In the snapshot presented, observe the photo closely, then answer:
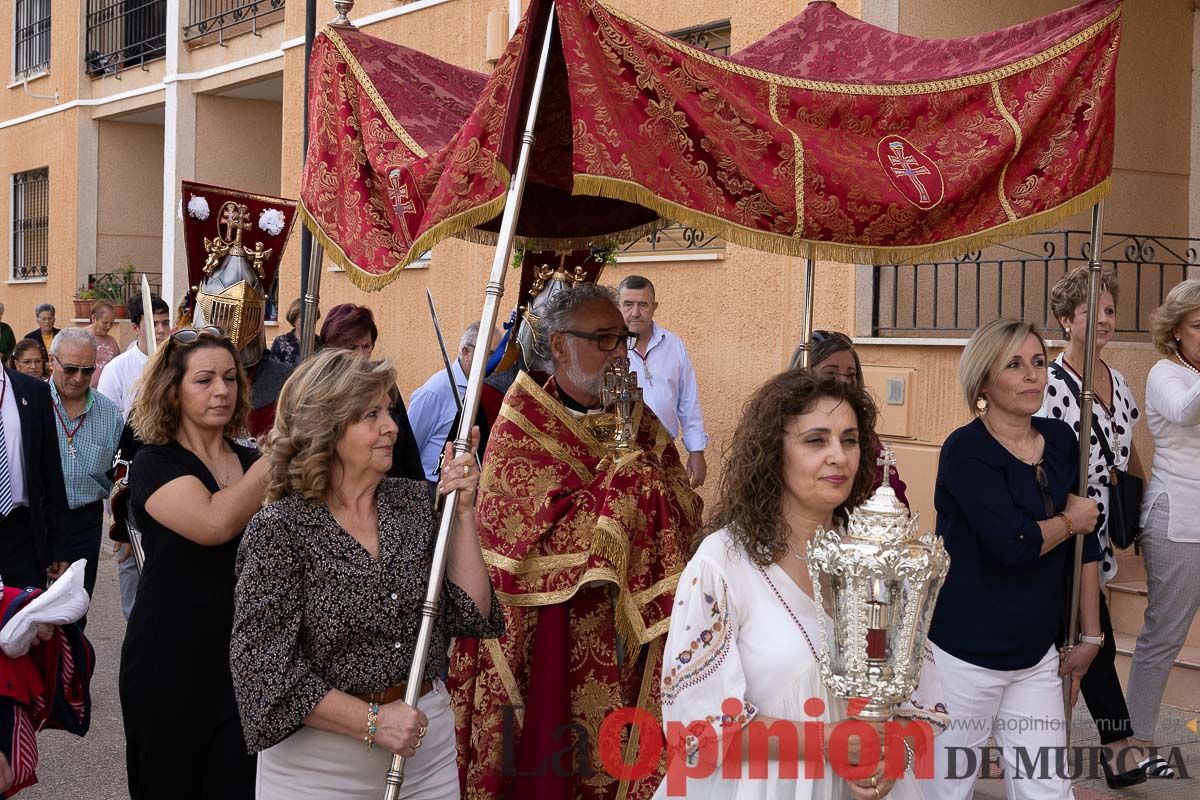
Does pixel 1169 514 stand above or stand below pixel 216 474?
below

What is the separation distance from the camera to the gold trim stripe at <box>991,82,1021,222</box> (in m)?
3.99

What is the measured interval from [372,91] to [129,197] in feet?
57.9

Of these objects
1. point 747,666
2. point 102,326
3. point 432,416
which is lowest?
point 747,666

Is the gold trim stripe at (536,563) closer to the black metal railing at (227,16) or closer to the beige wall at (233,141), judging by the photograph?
the black metal railing at (227,16)

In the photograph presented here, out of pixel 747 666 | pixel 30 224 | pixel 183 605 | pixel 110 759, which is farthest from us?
pixel 30 224

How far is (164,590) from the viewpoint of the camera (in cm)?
397

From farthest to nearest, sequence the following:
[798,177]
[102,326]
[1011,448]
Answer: [102,326], [1011,448], [798,177]

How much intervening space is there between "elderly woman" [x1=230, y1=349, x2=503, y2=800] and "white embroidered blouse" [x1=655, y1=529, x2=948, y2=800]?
2.34 feet

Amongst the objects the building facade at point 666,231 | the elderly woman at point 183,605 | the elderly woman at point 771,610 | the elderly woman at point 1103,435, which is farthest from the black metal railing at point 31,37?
the elderly woman at point 771,610

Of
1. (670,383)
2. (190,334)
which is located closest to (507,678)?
(190,334)

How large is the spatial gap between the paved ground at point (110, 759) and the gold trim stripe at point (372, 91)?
3.02 metres


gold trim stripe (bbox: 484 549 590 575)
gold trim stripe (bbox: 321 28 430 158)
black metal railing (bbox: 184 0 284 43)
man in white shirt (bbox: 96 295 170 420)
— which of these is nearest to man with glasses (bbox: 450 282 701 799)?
gold trim stripe (bbox: 484 549 590 575)

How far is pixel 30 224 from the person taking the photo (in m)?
22.4

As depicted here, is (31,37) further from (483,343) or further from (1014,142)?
(1014,142)
